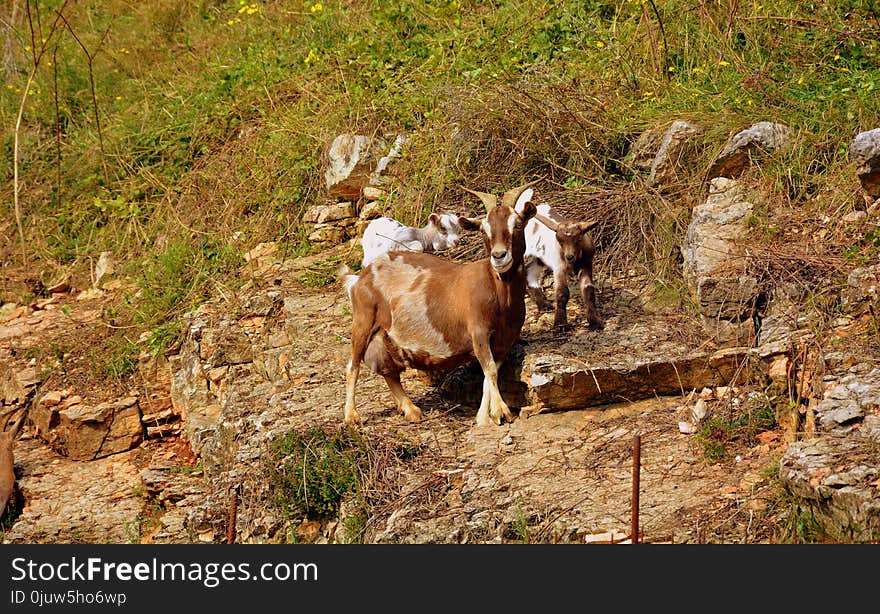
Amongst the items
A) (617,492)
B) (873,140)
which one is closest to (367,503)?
(617,492)

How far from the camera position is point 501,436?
24.7 feet

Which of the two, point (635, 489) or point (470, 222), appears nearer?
point (635, 489)

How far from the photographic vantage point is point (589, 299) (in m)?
8.41

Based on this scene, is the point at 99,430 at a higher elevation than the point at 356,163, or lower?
lower

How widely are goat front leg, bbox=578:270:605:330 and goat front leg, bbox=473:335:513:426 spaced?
0.95 m

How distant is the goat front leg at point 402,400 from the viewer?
8.02 m

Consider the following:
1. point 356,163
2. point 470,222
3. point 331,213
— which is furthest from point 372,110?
point 470,222

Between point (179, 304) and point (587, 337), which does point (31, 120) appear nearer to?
point (179, 304)

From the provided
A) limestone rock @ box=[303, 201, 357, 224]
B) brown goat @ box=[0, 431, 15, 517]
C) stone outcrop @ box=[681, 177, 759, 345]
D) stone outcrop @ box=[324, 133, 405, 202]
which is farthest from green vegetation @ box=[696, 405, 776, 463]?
brown goat @ box=[0, 431, 15, 517]

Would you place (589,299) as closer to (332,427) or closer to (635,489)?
(332,427)

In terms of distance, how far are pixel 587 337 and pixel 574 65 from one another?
12.5 feet

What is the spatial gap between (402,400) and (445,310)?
0.65 m

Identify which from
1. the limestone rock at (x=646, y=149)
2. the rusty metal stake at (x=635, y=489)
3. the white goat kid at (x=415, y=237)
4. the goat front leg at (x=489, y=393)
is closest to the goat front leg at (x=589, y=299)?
the goat front leg at (x=489, y=393)

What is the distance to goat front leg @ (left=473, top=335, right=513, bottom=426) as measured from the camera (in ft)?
25.2
